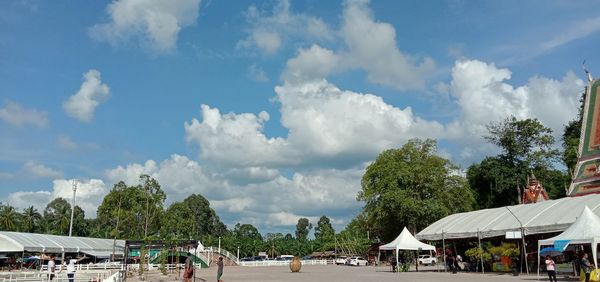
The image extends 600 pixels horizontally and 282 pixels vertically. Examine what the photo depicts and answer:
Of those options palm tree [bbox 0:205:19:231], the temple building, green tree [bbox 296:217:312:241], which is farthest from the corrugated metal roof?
green tree [bbox 296:217:312:241]

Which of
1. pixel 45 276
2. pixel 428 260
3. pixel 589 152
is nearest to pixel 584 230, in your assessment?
pixel 589 152

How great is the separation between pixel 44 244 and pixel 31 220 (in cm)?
4304

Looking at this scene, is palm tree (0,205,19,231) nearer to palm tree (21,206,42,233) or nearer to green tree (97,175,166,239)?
palm tree (21,206,42,233)

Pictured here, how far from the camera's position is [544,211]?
2995cm

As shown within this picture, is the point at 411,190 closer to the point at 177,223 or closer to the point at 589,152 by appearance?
the point at 589,152

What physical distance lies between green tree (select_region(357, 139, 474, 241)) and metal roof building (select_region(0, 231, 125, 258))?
28859mm

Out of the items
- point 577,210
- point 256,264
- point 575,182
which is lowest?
point 256,264

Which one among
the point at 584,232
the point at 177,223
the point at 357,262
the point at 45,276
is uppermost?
the point at 177,223

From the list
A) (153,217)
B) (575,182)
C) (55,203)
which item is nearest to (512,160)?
(575,182)

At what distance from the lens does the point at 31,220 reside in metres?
80.3

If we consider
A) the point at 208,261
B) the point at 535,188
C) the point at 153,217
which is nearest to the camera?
the point at 535,188

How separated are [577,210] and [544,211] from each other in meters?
2.90

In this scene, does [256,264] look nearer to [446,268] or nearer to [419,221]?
[419,221]

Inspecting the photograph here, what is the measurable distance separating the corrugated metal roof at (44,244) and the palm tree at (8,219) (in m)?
23.1
